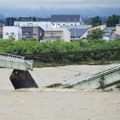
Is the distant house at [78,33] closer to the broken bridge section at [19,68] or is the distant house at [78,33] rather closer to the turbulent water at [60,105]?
the broken bridge section at [19,68]

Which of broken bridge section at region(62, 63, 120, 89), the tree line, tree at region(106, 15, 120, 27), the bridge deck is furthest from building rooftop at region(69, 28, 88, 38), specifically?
broken bridge section at region(62, 63, 120, 89)

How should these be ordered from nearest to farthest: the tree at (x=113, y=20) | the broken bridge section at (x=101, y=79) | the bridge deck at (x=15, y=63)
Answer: the broken bridge section at (x=101, y=79) → the bridge deck at (x=15, y=63) → the tree at (x=113, y=20)

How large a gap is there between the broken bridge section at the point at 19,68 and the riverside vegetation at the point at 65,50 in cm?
2417

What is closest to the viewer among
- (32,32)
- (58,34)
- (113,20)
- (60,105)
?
(60,105)

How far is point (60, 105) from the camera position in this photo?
1761 cm

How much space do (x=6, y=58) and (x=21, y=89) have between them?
1889 millimetres

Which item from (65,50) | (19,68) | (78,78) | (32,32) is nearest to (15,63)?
(19,68)

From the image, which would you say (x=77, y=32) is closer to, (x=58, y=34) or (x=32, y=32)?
(x=32, y=32)

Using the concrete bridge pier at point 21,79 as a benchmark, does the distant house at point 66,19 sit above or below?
above

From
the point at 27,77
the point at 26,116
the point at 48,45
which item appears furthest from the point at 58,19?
the point at 26,116

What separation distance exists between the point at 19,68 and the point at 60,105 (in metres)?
7.06

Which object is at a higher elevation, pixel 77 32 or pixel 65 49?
pixel 77 32

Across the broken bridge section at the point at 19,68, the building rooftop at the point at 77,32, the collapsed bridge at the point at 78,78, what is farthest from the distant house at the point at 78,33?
the collapsed bridge at the point at 78,78

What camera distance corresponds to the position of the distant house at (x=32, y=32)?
296 ft
